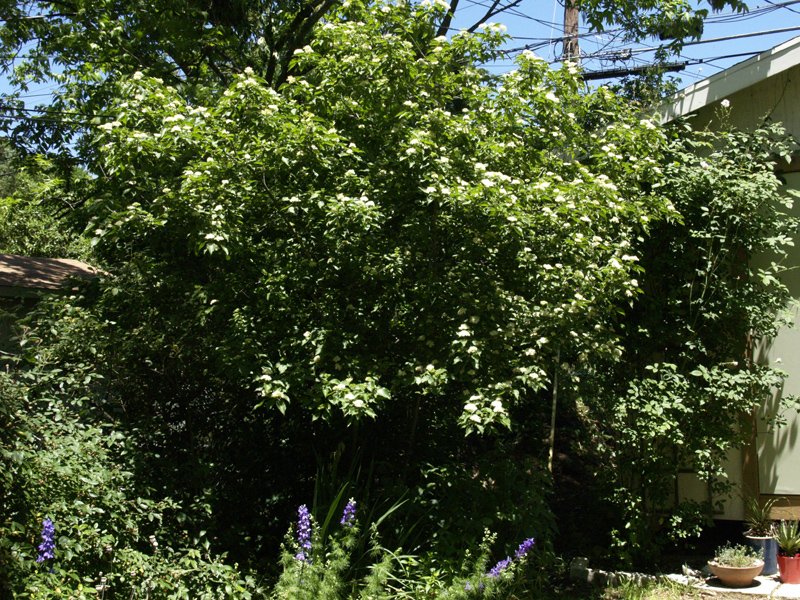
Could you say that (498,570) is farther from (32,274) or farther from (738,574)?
(32,274)

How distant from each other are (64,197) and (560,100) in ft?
18.3

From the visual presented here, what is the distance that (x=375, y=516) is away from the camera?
15.2ft

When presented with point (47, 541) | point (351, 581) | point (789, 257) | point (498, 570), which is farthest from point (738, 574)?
point (47, 541)

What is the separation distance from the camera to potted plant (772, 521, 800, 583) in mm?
5031

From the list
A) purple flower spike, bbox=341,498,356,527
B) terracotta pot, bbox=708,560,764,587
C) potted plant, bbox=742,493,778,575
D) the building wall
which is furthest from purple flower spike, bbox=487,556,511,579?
the building wall

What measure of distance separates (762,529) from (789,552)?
0.24 meters

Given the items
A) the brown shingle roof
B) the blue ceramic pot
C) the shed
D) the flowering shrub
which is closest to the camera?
the flowering shrub

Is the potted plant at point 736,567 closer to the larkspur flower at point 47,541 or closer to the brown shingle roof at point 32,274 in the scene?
the larkspur flower at point 47,541

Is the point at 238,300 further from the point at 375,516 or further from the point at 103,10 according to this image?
the point at 103,10

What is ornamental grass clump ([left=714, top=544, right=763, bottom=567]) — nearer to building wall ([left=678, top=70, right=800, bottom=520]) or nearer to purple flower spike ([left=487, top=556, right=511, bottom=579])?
building wall ([left=678, top=70, right=800, bottom=520])

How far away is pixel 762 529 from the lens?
5.31m

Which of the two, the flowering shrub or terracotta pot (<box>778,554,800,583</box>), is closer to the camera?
the flowering shrub

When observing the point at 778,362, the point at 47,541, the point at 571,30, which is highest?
the point at 571,30

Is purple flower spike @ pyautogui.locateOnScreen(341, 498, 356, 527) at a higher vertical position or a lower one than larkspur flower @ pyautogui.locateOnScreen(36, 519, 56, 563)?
higher
